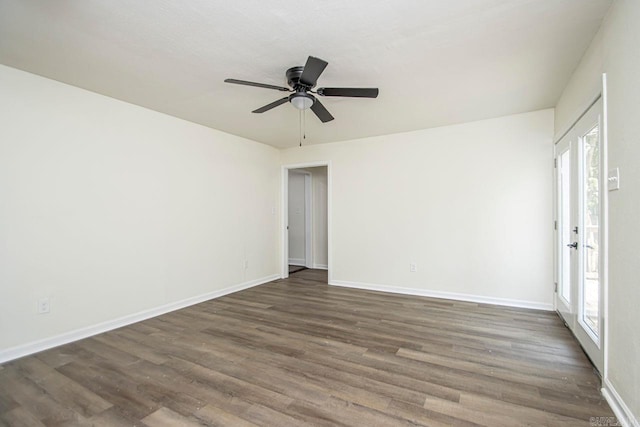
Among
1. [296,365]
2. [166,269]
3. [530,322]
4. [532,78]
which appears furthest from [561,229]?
[166,269]

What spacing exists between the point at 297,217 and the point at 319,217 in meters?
0.59

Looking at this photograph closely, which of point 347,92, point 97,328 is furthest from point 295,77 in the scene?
point 97,328

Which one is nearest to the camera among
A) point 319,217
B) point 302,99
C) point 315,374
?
point 315,374

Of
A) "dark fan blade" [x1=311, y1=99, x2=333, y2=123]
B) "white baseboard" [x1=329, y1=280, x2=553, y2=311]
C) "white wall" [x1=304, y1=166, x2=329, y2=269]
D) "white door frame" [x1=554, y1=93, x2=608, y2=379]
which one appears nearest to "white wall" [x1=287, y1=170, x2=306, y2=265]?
"white wall" [x1=304, y1=166, x2=329, y2=269]

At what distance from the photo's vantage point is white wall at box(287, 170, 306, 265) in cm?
677

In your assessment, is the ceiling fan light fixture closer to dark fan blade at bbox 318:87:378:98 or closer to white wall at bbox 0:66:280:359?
dark fan blade at bbox 318:87:378:98

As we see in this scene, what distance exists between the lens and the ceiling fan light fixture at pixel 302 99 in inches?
97.5

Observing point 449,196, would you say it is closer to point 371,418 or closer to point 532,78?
point 532,78

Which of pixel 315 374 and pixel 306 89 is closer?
pixel 315 374

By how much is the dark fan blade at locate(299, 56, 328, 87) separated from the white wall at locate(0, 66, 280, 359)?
2.22m

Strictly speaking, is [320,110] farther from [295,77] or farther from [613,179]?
[613,179]

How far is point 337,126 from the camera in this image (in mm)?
4070

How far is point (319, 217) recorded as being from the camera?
6598 millimetres

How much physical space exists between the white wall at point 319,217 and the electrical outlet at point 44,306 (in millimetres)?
4548
